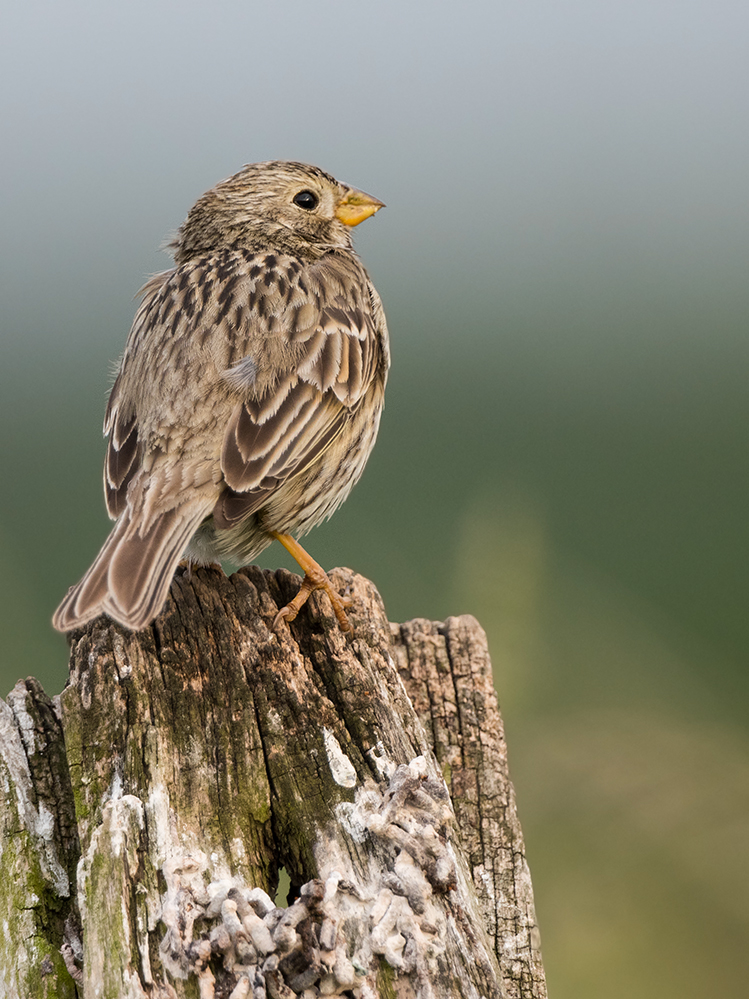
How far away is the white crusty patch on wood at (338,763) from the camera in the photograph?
2.78 m

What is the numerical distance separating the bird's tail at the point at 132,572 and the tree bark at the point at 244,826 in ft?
0.58

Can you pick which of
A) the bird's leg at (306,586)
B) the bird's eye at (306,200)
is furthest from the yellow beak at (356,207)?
the bird's leg at (306,586)

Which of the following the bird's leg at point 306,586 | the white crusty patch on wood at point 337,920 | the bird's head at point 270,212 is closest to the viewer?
the white crusty patch on wood at point 337,920

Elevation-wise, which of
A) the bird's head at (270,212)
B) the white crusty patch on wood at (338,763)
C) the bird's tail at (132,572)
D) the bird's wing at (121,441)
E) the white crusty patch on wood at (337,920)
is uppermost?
the bird's head at (270,212)

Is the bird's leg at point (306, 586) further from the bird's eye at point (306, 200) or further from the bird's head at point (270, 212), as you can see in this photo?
the bird's eye at point (306, 200)

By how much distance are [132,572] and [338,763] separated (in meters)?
0.91

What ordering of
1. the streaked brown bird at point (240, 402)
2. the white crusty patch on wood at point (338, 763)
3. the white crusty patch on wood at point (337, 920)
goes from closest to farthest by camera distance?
the white crusty patch on wood at point (337, 920), the white crusty patch on wood at point (338, 763), the streaked brown bird at point (240, 402)

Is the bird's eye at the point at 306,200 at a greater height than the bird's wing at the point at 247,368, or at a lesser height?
greater

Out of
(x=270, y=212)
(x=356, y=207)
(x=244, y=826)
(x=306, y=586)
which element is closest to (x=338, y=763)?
(x=244, y=826)

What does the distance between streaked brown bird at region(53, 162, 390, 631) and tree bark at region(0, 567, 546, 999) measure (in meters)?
0.25

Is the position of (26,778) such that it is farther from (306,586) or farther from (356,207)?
(356,207)

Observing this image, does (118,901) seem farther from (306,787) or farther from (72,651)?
(72,651)

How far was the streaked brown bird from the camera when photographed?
11.2 feet

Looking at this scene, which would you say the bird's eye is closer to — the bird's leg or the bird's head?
the bird's head
